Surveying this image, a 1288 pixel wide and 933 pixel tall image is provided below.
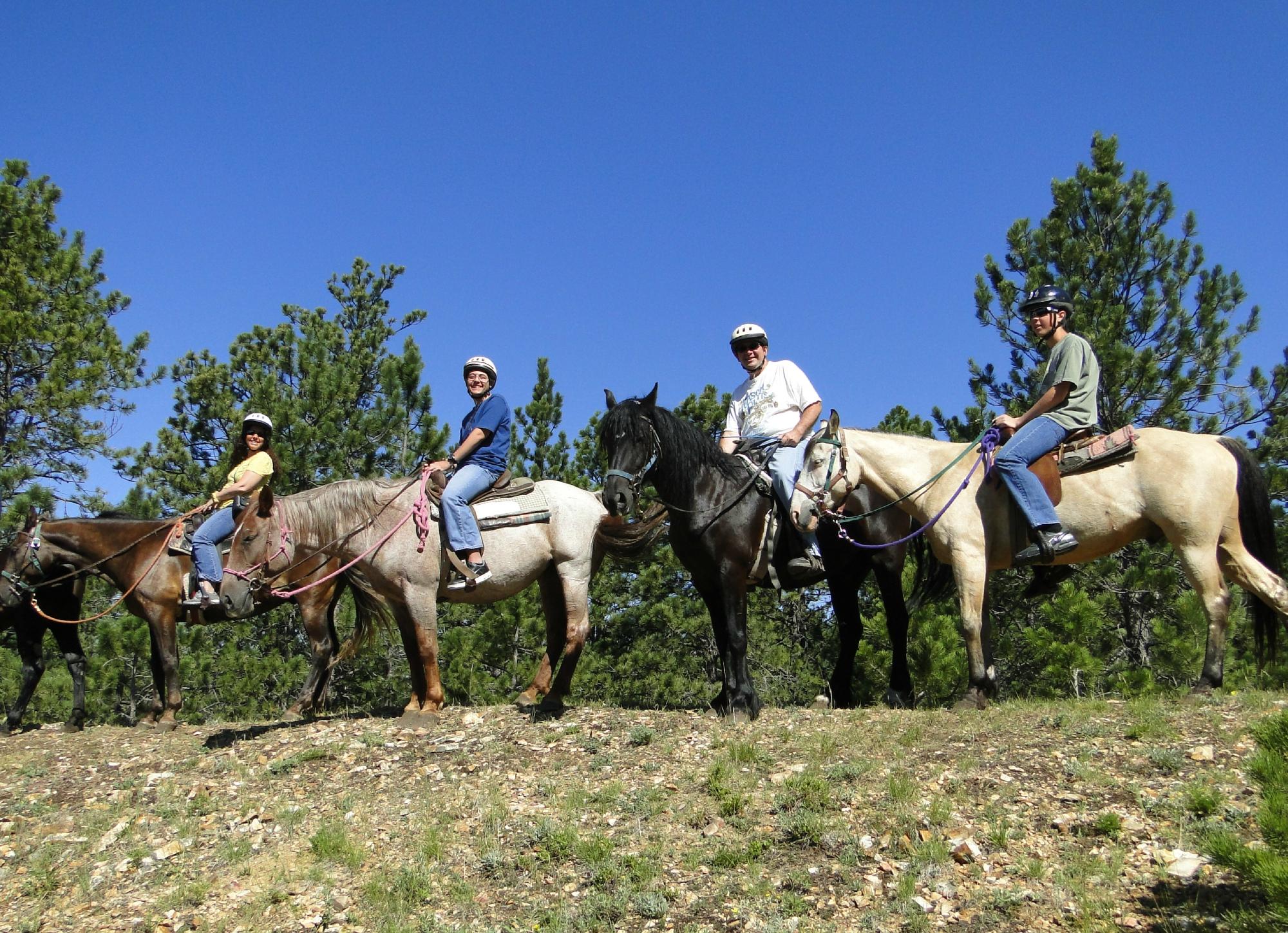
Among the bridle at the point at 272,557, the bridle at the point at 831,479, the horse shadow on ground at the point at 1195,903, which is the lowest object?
the horse shadow on ground at the point at 1195,903

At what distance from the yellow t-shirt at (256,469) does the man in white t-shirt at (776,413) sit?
433 centimetres

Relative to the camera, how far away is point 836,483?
26.7 feet

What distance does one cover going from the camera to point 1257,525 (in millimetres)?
7500

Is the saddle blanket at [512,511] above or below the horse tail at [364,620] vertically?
above

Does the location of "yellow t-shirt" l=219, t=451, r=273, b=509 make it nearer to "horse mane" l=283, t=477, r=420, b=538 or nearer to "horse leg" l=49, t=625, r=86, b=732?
"horse mane" l=283, t=477, r=420, b=538

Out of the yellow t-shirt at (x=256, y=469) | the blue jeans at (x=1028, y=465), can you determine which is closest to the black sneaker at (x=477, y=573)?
the yellow t-shirt at (x=256, y=469)

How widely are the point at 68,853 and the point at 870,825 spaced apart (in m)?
5.32

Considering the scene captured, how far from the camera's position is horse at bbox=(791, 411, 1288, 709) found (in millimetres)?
7324

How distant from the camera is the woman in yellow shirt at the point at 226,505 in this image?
877 cm

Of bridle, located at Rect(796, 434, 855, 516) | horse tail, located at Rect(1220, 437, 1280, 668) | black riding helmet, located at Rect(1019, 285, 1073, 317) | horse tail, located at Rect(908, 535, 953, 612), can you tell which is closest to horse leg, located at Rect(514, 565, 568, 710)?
bridle, located at Rect(796, 434, 855, 516)

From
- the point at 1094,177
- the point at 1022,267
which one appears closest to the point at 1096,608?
the point at 1022,267

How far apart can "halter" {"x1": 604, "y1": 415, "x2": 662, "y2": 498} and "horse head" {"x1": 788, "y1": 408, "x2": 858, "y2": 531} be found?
1201 mm

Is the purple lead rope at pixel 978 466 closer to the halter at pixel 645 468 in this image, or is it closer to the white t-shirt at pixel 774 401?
the white t-shirt at pixel 774 401

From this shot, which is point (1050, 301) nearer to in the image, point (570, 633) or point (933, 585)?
point (933, 585)
